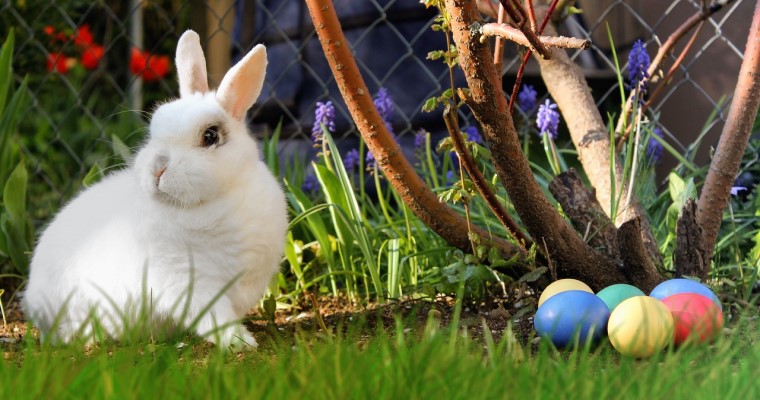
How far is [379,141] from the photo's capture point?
209 cm

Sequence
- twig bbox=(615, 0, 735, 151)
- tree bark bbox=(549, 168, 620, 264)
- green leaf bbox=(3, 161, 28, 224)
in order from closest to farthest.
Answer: tree bark bbox=(549, 168, 620, 264) < twig bbox=(615, 0, 735, 151) < green leaf bbox=(3, 161, 28, 224)

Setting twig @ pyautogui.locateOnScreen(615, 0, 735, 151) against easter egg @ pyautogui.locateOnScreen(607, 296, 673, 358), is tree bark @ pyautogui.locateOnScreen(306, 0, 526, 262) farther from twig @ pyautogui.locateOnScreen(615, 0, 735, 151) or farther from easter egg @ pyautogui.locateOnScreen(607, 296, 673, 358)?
twig @ pyautogui.locateOnScreen(615, 0, 735, 151)

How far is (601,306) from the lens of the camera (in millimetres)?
1844

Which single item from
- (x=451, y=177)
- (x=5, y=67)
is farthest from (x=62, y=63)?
(x=451, y=177)

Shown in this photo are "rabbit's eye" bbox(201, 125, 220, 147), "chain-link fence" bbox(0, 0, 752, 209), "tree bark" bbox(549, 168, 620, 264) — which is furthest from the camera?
"chain-link fence" bbox(0, 0, 752, 209)

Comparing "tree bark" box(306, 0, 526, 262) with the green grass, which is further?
"tree bark" box(306, 0, 526, 262)

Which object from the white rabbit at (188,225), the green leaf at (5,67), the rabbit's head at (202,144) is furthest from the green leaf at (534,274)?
the green leaf at (5,67)

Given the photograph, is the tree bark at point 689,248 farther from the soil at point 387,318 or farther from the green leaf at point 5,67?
the green leaf at point 5,67

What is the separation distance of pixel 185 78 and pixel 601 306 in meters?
1.05

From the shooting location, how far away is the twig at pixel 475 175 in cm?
186

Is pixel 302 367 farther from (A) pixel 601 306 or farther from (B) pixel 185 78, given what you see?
(B) pixel 185 78

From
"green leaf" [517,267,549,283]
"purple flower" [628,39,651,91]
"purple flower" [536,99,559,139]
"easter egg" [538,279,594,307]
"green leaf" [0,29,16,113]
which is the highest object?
"green leaf" [0,29,16,113]

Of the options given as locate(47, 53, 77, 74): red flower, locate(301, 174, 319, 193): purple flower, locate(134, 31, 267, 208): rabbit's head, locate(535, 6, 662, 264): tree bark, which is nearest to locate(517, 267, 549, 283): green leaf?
locate(535, 6, 662, 264): tree bark

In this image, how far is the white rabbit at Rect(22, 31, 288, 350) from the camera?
1.82 m
